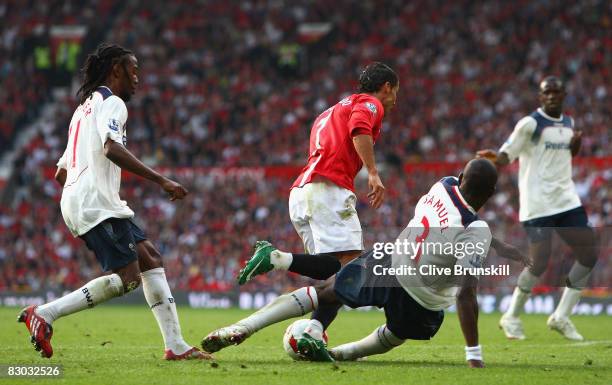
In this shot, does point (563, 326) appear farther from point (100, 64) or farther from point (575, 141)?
point (100, 64)

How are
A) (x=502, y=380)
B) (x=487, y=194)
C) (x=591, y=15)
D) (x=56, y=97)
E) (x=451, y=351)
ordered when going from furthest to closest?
(x=56, y=97), (x=591, y=15), (x=451, y=351), (x=487, y=194), (x=502, y=380)

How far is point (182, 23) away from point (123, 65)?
27.1 metres

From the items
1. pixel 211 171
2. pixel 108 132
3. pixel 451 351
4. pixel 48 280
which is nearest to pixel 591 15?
pixel 211 171

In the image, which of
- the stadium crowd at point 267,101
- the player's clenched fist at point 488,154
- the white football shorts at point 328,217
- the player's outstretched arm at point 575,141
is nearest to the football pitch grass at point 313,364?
the white football shorts at point 328,217

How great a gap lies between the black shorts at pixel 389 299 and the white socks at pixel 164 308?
4.25ft

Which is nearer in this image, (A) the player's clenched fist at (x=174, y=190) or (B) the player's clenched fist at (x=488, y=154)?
(A) the player's clenched fist at (x=174, y=190)

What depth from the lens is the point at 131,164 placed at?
24.7 ft

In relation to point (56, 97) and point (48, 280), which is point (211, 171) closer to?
point (48, 280)

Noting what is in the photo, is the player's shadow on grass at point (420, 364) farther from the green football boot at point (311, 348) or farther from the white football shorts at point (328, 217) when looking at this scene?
the white football shorts at point (328, 217)

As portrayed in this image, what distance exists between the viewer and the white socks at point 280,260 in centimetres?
768

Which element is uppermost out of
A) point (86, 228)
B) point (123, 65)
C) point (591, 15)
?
point (591, 15)

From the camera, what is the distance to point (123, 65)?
8.15 meters

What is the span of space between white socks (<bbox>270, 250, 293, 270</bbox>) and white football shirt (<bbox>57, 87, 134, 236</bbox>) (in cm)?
117

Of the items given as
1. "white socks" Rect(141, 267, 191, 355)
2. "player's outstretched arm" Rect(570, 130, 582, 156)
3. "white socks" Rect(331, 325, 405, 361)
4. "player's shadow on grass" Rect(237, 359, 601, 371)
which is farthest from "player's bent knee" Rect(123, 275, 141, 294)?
"player's outstretched arm" Rect(570, 130, 582, 156)
